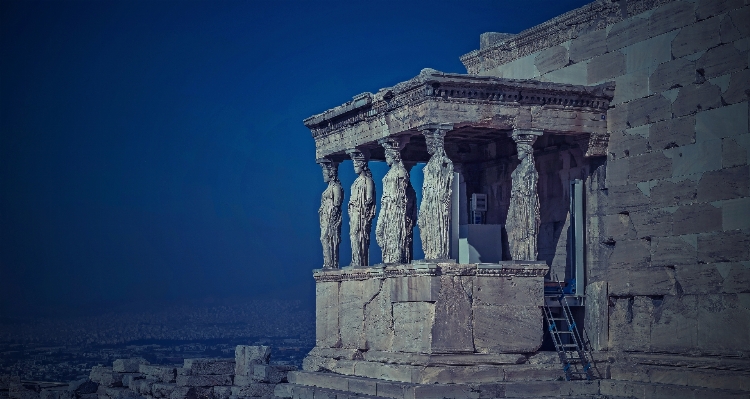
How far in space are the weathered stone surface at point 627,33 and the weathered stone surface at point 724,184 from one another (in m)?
2.35

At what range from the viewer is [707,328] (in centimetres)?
1636

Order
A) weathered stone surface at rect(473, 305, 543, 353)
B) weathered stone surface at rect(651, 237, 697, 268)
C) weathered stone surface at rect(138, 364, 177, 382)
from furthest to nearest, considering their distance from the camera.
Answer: weathered stone surface at rect(138, 364, 177, 382)
weathered stone surface at rect(473, 305, 543, 353)
weathered stone surface at rect(651, 237, 697, 268)

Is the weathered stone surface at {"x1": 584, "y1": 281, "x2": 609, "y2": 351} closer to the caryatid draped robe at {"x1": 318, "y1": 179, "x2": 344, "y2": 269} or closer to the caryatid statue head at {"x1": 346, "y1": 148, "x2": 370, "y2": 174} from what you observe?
the caryatid statue head at {"x1": 346, "y1": 148, "x2": 370, "y2": 174}

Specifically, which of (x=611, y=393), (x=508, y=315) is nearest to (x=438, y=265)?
(x=508, y=315)

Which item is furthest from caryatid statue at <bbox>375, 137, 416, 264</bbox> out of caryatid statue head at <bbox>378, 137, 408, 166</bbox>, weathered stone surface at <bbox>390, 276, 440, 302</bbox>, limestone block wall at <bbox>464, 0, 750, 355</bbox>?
limestone block wall at <bbox>464, 0, 750, 355</bbox>

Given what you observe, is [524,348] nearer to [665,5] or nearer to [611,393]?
[611,393]

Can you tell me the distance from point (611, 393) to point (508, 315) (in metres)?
1.72

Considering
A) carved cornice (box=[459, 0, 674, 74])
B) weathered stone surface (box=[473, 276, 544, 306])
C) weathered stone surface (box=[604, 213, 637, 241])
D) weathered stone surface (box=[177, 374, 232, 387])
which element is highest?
carved cornice (box=[459, 0, 674, 74])

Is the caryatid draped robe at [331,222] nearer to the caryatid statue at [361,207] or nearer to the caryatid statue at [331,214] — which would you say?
the caryatid statue at [331,214]

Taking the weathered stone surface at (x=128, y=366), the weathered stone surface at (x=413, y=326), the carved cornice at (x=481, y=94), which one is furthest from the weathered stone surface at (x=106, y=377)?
the carved cornice at (x=481, y=94)

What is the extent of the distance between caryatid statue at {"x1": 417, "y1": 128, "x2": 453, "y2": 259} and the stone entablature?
0.99 feet

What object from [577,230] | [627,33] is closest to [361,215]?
[577,230]

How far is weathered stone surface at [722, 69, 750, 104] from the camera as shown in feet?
52.0

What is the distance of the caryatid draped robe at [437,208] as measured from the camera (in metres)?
17.2
